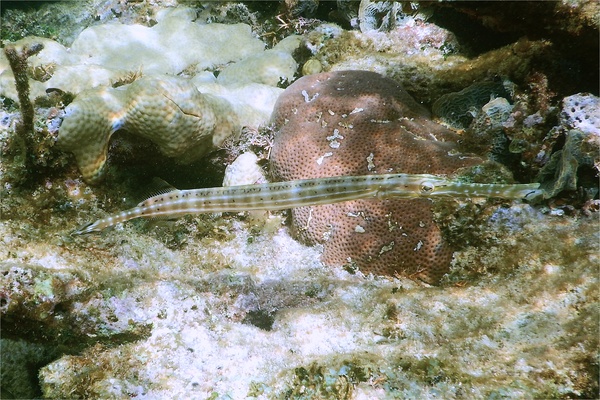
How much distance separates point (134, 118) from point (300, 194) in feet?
8.11

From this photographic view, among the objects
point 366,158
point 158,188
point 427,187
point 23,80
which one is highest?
point 427,187

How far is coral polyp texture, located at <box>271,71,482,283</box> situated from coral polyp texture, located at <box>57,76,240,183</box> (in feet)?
4.22

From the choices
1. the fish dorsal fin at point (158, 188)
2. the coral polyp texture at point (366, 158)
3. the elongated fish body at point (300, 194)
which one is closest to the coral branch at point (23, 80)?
the elongated fish body at point (300, 194)

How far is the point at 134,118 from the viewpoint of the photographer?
4.61 metres

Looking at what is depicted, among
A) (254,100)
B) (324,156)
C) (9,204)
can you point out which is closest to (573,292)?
(324,156)

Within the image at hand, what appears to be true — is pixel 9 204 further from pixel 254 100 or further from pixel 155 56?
pixel 155 56

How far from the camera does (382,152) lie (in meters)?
4.55

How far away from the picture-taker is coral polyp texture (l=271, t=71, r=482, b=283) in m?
4.17

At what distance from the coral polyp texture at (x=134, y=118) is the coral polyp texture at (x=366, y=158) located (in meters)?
1.29

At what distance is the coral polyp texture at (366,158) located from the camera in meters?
4.17

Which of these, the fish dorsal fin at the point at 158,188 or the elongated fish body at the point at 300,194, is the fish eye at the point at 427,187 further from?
the fish dorsal fin at the point at 158,188

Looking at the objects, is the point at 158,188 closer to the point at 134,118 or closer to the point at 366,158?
the point at 134,118

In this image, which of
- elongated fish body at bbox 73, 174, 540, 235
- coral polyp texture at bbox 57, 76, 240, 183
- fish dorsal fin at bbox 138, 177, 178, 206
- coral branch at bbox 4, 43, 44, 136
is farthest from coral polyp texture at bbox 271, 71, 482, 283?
coral branch at bbox 4, 43, 44, 136

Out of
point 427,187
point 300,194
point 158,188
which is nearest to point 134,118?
point 158,188
